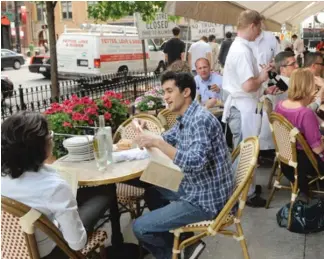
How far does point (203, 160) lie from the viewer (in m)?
2.22

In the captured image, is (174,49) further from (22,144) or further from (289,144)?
(22,144)

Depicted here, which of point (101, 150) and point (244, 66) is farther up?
point (244, 66)

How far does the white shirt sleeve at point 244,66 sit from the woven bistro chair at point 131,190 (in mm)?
852

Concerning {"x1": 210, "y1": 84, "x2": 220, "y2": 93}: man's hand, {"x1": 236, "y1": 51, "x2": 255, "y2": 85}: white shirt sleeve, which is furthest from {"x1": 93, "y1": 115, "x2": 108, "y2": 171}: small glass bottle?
{"x1": 210, "y1": 84, "x2": 220, "y2": 93}: man's hand

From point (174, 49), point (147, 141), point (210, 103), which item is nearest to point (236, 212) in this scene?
point (147, 141)

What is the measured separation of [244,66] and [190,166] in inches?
65.8

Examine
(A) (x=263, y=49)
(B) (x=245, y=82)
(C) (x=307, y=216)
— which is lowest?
(C) (x=307, y=216)

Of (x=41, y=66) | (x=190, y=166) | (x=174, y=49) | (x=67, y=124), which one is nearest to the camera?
(x=190, y=166)

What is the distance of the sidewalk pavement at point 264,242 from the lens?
300 centimetres

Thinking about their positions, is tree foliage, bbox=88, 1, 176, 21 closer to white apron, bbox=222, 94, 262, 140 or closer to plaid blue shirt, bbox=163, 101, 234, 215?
white apron, bbox=222, 94, 262, 140

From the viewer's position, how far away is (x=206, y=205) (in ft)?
7.81

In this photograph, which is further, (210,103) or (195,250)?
(210,103)

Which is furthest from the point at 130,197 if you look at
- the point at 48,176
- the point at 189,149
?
the point at 48,176

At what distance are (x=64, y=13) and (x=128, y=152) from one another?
40175 millimetres
